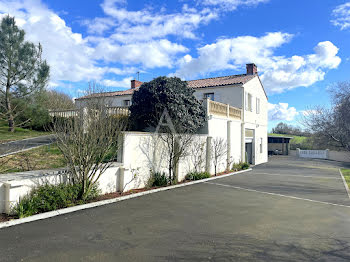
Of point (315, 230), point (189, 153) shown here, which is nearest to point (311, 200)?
point (315, 230)

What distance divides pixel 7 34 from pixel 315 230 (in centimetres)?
2172

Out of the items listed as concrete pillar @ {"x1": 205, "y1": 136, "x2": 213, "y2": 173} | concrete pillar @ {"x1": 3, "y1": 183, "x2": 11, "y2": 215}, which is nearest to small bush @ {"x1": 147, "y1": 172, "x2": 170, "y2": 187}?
concrete pillar @ {"x1": 205, "y1": 136, "x2": 213, "y2": 173}

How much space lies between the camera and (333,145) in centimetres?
1573

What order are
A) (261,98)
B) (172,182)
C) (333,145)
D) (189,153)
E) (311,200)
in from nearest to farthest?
1. (311,200)
2. (172,182)
3. (189,153)
4. (333,145)
5. (261,98)

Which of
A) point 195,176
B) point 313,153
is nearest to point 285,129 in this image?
point 313,153

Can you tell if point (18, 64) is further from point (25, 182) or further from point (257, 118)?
point (257, 118)

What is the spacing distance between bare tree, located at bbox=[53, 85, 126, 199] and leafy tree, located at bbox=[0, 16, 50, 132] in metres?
11.9

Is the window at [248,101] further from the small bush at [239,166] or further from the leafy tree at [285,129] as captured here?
the leafy tree at [285,129]

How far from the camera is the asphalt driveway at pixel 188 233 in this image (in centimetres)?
428

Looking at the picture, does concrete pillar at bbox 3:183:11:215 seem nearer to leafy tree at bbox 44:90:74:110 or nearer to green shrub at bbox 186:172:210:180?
green shrub at bbox 186:172:210:180

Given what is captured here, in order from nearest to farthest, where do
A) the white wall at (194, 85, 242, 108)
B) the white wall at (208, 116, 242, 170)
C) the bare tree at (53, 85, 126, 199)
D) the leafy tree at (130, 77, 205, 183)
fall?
the bare tree at (53, 85, 126, 199), the leafy tree at (130, 77, 205, 183), the white wall at (208, 116, 242, 170), the white wall at (194, 85, 242, 108)

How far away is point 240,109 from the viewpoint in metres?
20.2

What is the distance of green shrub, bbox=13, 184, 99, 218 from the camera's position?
19.8ft

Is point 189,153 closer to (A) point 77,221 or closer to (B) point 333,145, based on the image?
(A) point 77,221
